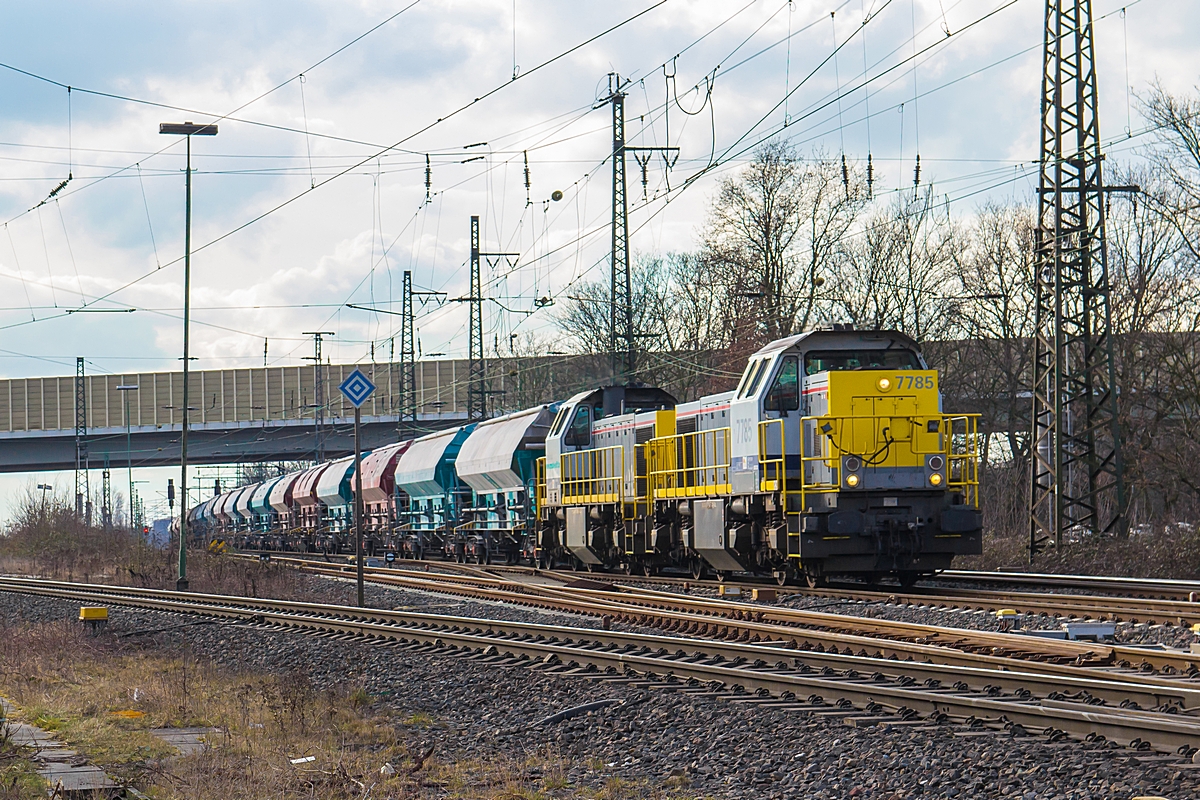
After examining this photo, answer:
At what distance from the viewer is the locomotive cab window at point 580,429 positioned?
25672mm

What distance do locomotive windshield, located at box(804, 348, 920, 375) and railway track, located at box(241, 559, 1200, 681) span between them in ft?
11.2

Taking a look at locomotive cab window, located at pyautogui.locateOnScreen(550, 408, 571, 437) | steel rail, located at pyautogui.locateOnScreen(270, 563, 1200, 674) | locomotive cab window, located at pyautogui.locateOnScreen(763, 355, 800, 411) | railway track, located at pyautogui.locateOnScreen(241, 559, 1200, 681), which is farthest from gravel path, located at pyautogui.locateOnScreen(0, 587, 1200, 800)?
locomotive cab window, located at pyautogui.locateOnScreen(550, 408, 571, 437)

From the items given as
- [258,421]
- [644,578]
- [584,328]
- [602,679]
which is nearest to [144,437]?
[258,421]

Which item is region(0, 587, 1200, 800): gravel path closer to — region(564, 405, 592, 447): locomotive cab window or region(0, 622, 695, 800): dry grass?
region(0, 622, 695, 800): dry grass

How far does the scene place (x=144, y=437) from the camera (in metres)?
78.1

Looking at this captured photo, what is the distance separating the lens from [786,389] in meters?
17.9

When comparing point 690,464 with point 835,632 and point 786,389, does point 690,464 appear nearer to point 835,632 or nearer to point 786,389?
point 786,389

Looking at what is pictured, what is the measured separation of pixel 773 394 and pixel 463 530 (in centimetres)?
1612

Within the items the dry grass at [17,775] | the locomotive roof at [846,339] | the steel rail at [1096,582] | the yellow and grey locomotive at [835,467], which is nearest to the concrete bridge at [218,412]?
the steel rail at [1096,582]

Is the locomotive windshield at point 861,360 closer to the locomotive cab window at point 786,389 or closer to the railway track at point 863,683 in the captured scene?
the locomotive cab window at point 786,389

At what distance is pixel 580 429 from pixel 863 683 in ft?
55.2

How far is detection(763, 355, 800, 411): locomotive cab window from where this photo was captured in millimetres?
17828

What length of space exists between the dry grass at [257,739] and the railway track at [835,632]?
3985 mm

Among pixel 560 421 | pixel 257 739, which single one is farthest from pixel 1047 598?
pixel 560 421
